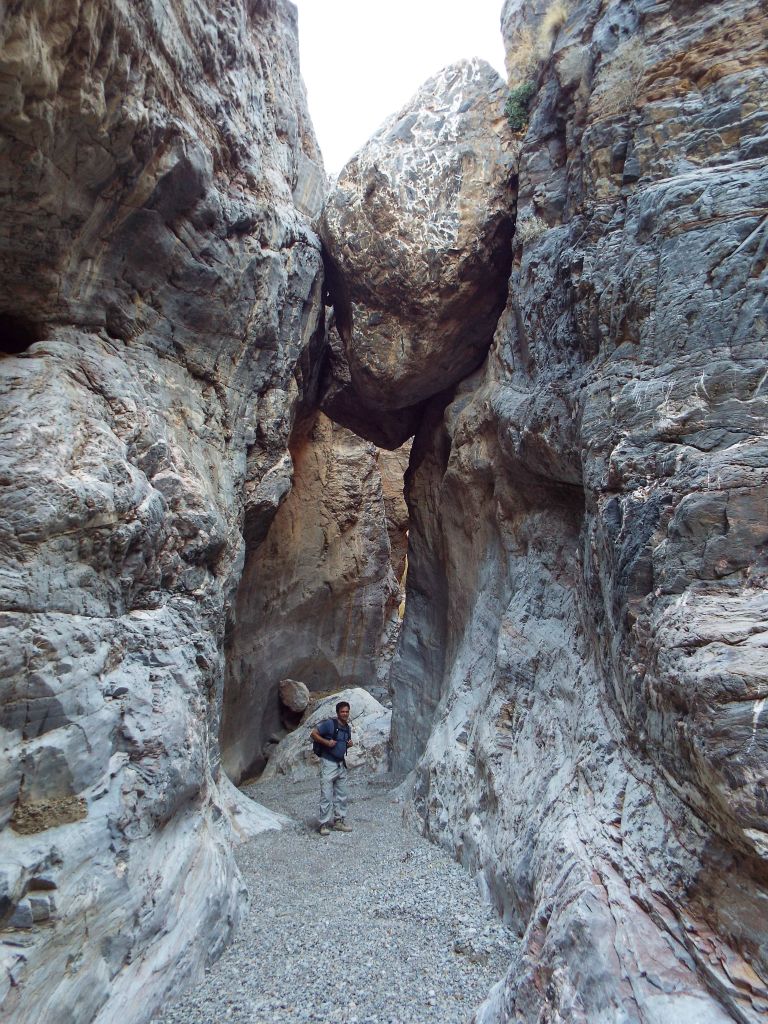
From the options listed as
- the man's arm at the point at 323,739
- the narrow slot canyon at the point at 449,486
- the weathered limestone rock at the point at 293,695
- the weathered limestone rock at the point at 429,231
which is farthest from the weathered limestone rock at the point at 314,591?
the weathered limestone rock at the point at 429,231

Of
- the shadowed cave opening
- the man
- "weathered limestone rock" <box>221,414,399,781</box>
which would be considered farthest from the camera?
"weathered limestone rock" <box>221,414,399,781</box>

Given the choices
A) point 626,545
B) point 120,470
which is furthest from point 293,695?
point 626,545

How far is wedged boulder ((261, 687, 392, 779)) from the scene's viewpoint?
42.9ft

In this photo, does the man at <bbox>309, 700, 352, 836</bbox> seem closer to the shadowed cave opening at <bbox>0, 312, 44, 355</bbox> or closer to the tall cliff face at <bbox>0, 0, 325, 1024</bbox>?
the tall cliff face at <bbox>0, 0, 325, 1024</bbox>

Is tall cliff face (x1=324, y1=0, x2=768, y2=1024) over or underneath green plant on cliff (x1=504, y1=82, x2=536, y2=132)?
underneath

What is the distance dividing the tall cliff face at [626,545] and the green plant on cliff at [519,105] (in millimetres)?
159

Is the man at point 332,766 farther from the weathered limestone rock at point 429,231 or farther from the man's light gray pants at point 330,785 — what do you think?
the weathered limestone rock at point 429,231

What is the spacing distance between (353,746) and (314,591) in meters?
4.51

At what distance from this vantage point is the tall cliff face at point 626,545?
3670mm

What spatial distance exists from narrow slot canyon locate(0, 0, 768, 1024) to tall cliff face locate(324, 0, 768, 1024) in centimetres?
3

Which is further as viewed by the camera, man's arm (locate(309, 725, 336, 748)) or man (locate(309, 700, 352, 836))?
man (locate(309, 700, 352, 836))

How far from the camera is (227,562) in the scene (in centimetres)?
824

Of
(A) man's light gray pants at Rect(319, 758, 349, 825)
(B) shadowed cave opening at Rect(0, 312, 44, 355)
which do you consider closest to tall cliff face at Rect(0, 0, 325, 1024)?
(B) shadowed cave opening at Rect(0, 312, 44, 355)

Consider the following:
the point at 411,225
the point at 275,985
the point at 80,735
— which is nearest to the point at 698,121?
the point at 411,225
